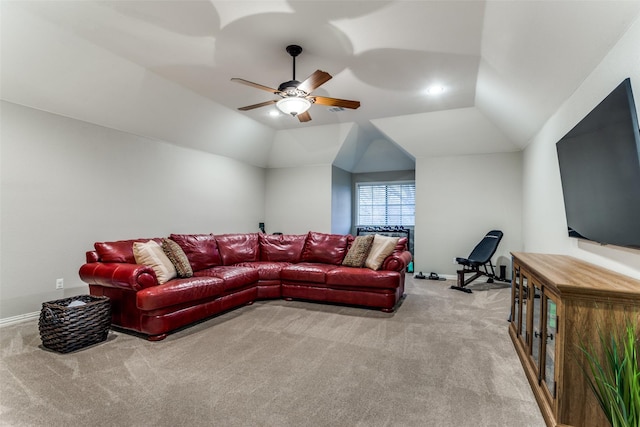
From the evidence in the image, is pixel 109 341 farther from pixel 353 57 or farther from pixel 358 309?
pixel 353 57

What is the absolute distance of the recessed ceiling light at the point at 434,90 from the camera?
13.7 feet

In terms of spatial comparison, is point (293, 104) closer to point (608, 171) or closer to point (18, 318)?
point (608, 171)

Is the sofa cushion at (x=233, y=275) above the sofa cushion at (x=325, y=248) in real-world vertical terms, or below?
below

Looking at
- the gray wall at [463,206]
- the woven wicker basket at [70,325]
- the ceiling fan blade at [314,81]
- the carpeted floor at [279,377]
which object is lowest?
the carpeted floor at [279,377]

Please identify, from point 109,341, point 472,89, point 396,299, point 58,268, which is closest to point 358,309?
point 396,299

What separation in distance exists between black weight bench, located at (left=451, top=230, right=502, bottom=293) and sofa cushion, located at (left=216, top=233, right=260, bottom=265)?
3.33 meters

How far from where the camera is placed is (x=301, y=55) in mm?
3355

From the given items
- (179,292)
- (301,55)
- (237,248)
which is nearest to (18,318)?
(179,292)

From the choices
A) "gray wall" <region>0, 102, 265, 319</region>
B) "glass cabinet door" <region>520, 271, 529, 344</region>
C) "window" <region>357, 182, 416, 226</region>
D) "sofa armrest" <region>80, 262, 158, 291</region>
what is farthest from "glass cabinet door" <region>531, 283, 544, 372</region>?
"window" <region>357, 182, 416, 226</region>

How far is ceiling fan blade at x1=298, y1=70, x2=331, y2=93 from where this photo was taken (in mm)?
2744

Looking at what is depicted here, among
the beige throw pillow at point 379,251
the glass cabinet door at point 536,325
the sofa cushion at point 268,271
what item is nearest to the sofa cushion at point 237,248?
the sofa cushion at point 268,271

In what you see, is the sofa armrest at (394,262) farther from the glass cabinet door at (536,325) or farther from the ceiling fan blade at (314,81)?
the ceiling fan blade at (314,81)

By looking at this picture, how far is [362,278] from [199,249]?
2199mm

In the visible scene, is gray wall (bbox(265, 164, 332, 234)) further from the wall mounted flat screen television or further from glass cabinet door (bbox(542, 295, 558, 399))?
glass cabinet door (bbox(542, 295, 558, 399))
